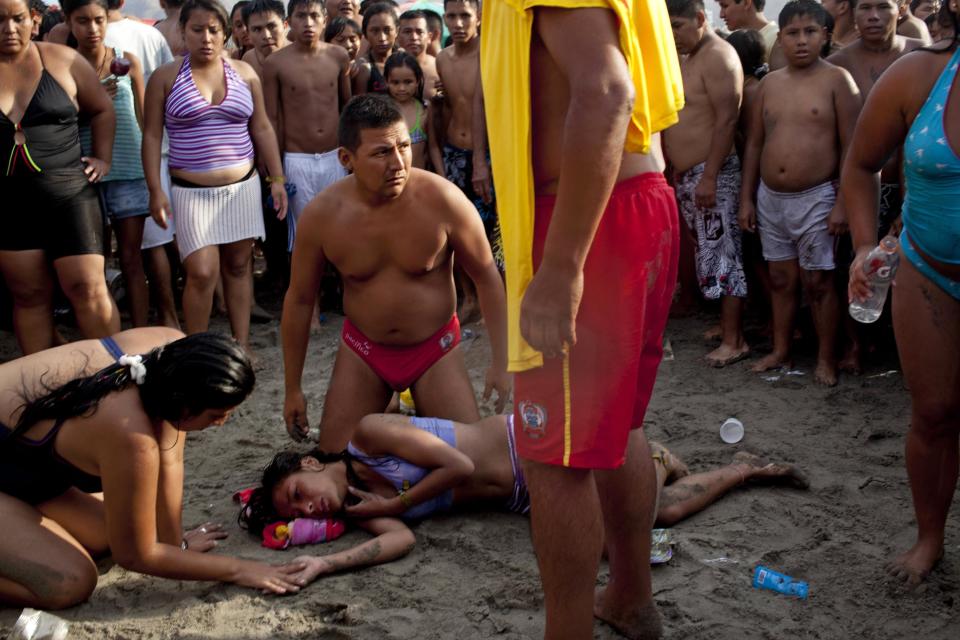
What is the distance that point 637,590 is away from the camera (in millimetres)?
2709

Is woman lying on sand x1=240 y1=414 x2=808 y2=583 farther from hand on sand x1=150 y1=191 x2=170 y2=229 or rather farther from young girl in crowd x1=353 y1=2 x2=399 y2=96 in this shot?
young girl in crowd x1=353 y1=2 x2=399 y2=96

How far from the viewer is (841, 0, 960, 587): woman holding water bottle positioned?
8.75 feet

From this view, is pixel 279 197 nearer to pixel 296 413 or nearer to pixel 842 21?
pixel 296 413

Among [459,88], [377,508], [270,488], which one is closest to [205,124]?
[459,88]

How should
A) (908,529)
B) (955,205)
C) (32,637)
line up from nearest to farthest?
(955,205)
(32,637)
(908,529)

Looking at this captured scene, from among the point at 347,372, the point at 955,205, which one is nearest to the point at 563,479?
the point at 955,205

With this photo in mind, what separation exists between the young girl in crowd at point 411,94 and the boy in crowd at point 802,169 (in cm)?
212

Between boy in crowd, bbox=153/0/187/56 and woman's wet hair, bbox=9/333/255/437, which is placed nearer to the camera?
woman's wet hair, bbox=9/333/255/437

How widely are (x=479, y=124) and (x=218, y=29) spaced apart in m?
1.62

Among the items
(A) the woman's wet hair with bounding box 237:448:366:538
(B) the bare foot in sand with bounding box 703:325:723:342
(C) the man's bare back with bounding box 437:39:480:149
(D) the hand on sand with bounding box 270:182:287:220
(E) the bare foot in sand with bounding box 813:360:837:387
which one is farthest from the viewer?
(C) the man's bare back with bounding box 437:39:480:149

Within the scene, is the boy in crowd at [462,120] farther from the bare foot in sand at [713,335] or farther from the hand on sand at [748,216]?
the hand on sand at [748,216]

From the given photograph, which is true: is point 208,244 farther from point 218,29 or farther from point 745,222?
point 745,222

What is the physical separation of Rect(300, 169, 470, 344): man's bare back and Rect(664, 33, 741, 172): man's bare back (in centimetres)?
218

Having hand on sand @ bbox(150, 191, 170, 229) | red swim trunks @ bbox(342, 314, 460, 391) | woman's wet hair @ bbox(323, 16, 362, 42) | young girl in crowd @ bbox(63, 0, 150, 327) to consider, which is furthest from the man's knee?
woman's wet hair @ bbox(323, 16, 362, 42)
